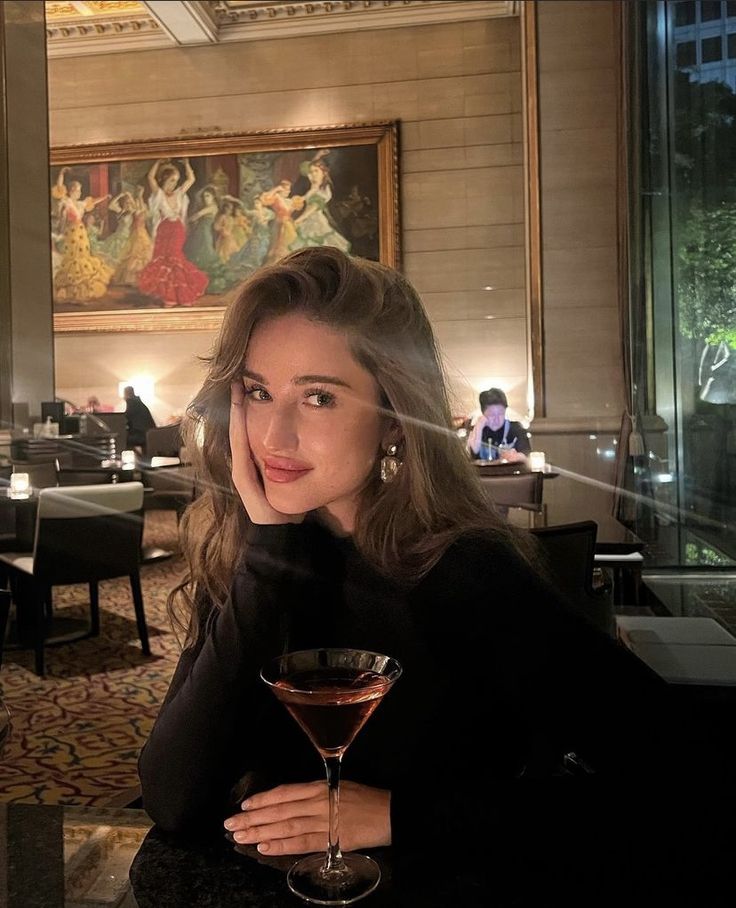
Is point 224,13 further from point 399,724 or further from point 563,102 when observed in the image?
point 399,724

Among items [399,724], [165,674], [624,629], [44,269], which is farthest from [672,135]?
[44,269]

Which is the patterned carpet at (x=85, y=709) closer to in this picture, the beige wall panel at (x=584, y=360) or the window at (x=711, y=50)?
the window at (x=711, y=50)

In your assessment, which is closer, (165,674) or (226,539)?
(226,539)

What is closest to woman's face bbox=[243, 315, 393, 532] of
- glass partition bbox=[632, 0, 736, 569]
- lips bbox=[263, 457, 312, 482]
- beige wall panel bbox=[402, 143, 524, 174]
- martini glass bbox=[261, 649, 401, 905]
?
lips bbox=[263, 457, 312, 482]

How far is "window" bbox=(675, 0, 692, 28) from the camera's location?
6.05 ft

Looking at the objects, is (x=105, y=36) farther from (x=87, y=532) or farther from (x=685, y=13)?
(x=685, y=13)

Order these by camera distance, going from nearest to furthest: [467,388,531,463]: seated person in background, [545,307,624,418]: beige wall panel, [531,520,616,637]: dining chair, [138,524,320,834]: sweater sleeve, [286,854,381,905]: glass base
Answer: [286,854,381,905]: glass base < [138,524,320,834]: sweater sleeve < [531,520,616,637]: dining chair < [467,388,531,463]: seated person in background < [545,307,624,418]: beige wall panel

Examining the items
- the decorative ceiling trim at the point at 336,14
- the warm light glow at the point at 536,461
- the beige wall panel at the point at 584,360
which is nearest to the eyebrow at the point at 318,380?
the warm light glow at the point at 536,461

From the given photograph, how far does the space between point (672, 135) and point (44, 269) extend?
6.77 m

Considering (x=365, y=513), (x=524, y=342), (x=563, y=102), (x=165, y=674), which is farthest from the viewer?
(x=524, y=342)

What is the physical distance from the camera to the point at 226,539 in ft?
4.54

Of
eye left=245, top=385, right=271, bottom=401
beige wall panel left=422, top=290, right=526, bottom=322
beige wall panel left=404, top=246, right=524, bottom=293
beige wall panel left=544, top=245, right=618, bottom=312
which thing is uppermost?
beige wall panel left=404, top=246, right=524, bottom=293

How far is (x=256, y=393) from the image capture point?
4.02 feet

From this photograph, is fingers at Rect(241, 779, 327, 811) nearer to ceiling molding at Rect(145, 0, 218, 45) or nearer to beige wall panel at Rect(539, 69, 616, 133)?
beige wall panel at Rect(539, 69, 616, 133)
